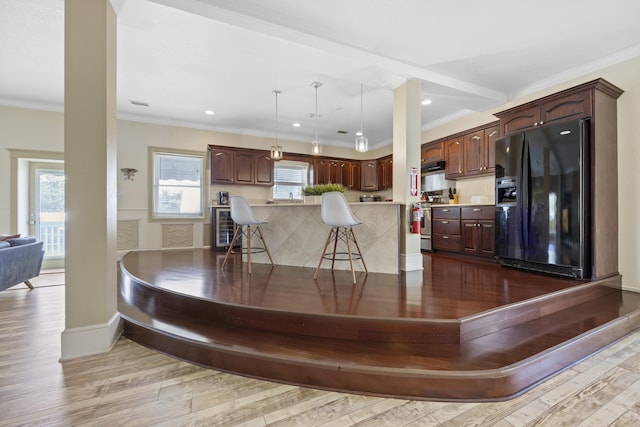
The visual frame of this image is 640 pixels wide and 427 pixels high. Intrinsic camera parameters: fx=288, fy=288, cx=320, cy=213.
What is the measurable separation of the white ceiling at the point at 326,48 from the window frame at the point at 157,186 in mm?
1140

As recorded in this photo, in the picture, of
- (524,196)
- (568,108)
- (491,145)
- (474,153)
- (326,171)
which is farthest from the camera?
(326,171)

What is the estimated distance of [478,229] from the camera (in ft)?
15.4

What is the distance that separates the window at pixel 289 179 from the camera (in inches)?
278

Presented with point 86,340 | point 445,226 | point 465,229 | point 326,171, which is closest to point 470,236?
point 465,229

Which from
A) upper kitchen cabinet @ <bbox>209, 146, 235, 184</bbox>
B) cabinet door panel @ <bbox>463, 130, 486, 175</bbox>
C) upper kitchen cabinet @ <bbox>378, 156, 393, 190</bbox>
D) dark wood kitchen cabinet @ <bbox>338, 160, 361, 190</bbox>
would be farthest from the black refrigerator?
upper kitchen cabinet @ <bbox>209, 146, 235, 184</bbox>

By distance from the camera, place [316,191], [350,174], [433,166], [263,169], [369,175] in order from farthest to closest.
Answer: [369,175] < [350,174] < [263,169] < [433,166] < [316,191]

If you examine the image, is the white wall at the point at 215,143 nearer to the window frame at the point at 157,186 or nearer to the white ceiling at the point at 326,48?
the window frame at the point at 157,186

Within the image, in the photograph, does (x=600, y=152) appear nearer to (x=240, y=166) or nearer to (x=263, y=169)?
(x=263, y=169)

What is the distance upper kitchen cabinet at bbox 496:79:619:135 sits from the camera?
3250 mm

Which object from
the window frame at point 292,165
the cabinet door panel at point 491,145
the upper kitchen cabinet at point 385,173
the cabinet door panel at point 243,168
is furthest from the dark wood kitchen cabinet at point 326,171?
the cabinet door panel at point 491,145

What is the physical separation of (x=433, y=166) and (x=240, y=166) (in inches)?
163

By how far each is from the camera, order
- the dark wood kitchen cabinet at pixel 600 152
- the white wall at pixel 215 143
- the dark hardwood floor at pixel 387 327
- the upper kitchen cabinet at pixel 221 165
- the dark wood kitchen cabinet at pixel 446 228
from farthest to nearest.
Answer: the upper kitchen cabinet at pixel 221 165
the dark wood kitchen cabinet at pixel 446 228
the white wall at pixel 215 143
the dark wood kitchen cabinet at pixel 600 152
the dark hardwood floor at pixel 387 327

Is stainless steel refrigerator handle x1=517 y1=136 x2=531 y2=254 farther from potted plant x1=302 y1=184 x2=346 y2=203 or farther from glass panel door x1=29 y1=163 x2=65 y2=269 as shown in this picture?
glass panel door x1=29 y1=163 x2=65 y2=269

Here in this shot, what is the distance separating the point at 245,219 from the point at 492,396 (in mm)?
2921
